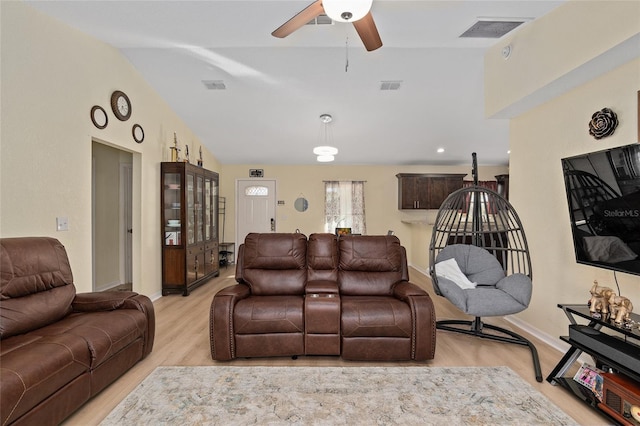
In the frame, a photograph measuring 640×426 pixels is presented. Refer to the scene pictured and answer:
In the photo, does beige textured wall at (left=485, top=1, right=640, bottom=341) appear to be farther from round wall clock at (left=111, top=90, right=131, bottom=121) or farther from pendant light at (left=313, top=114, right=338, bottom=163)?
round wall clock at (left=111, top=90, right=131, bottom=121)

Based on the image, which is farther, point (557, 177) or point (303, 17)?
point (557, 177)

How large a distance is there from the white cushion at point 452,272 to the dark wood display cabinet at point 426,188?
3.93 m

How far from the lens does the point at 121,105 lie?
387 centimetres

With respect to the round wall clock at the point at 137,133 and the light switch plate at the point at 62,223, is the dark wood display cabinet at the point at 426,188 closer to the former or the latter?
the round wall clock at the point at 137,133

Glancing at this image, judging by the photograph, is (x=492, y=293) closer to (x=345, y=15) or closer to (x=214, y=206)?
(x=345, y=15)

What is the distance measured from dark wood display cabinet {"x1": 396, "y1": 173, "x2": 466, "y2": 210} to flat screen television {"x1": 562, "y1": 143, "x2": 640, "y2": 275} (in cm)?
470

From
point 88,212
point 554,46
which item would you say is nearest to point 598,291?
point 554,46

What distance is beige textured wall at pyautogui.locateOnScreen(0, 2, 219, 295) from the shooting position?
8.26ft

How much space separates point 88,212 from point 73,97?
45.9 inches

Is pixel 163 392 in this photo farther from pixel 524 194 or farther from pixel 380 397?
pixel 524 194

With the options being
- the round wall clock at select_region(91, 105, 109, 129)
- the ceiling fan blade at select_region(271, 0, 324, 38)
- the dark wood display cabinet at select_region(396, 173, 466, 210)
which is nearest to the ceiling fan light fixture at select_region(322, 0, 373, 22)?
the ceiling fan blade at select_region(271, 0, 324, 38)

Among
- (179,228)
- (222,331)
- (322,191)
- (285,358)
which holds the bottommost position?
(285,358)

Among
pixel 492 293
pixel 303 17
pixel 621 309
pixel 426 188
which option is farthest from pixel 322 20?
pixel 426 188

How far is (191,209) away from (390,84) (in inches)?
140
